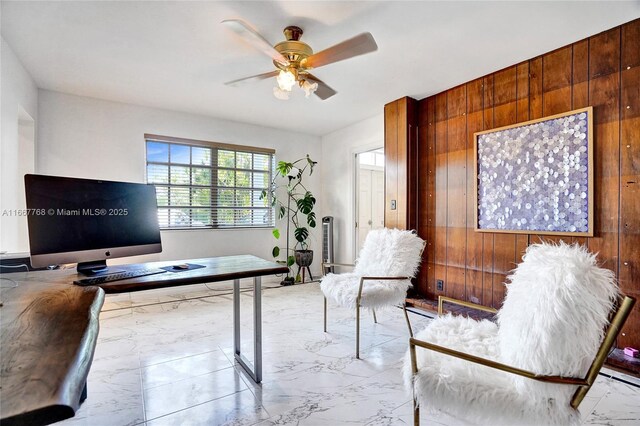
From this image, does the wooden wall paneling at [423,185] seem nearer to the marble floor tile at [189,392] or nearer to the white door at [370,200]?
the white door at [370,200]

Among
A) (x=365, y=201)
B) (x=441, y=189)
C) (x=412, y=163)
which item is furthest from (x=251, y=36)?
(x=365, y=201)

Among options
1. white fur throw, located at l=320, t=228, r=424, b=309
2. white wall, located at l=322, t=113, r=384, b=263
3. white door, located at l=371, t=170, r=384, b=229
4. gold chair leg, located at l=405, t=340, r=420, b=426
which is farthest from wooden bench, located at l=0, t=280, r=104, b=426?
Answer: white door, located at l=371, t=170, r=384, b=229

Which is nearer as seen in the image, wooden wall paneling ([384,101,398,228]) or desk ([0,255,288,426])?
desk ([0,255,288,426])

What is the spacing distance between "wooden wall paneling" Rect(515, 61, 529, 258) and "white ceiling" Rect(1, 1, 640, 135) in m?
0.11

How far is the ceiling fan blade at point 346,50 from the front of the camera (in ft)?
6.18

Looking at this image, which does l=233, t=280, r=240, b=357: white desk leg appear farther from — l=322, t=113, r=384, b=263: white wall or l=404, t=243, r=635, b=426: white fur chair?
l=322, t=113, r=384, b=263: white wall

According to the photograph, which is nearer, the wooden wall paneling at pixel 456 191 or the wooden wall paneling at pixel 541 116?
the wooden wall paneling at pixel 541 116

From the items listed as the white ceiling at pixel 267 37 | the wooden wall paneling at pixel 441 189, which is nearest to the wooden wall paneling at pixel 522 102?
the white ceiling at pixel 267 37

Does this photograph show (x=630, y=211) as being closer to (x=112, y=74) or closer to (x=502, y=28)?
(x=502, y=28)

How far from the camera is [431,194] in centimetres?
361

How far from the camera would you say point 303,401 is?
1771 millimetres

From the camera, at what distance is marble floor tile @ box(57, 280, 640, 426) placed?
5.40 ft

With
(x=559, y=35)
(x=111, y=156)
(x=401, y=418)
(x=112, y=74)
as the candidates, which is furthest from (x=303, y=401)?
(x=111, y=156)

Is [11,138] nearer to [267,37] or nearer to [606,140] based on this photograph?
[267,37]
